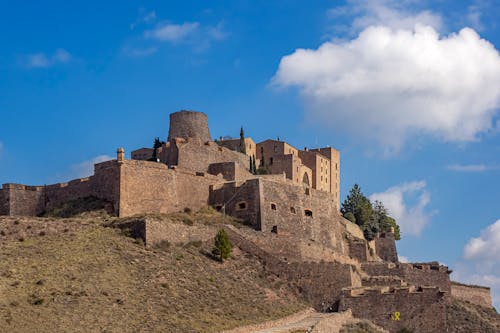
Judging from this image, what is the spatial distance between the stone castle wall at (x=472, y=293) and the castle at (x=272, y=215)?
9 centimetres

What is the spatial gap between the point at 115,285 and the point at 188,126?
2856 cm

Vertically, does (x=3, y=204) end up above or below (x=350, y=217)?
below

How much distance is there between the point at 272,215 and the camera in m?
53.7

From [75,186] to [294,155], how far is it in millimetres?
22683

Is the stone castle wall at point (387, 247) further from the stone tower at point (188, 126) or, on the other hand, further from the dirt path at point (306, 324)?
the dirt path at point (306, 324)

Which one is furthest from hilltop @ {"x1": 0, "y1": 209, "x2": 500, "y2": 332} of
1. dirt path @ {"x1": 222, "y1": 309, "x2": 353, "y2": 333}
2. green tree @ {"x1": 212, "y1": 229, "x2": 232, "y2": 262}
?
green tree @ {"x1": 212, "y1": 229, "x2": 232, "y2": 262}

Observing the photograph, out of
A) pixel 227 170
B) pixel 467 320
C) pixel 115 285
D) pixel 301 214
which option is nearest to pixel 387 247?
pixel 301 214

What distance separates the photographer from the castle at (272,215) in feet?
150

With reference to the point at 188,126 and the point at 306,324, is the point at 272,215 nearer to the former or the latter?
the point at 188,126

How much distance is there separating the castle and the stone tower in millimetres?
78

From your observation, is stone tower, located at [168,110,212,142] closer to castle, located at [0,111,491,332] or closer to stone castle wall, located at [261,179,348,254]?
castle, located at [0,111,491,332]

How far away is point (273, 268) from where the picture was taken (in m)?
47.2

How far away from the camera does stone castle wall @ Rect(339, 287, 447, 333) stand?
147ft

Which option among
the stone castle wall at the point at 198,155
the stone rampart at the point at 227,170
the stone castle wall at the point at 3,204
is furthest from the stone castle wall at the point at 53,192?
the stone rampart at the point at 227,170
